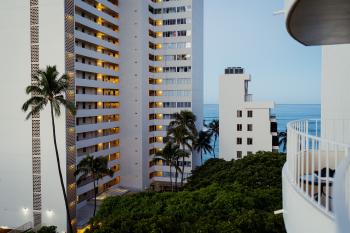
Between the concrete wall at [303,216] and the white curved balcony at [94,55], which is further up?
the white curved balcony at [94,55]

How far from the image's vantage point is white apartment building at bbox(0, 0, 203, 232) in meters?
30.3

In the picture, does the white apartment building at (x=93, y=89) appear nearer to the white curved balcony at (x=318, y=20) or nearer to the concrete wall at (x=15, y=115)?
the concrete wall at (x=15, y=115)

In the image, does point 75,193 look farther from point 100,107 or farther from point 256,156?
point 256,156

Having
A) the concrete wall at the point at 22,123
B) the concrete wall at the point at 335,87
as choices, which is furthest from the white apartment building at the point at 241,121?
the concrete wall at the point at 335,87

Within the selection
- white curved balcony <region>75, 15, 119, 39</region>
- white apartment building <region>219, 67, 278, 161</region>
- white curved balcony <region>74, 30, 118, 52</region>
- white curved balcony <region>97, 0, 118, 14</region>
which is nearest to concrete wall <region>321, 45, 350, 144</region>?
white curved balcony <region>74, 30, 118, 52</region>

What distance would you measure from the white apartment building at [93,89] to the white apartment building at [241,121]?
677 cm

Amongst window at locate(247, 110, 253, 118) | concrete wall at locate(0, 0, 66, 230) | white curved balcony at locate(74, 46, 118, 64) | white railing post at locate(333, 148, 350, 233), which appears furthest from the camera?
window at locate(247, 110, 253, 118)

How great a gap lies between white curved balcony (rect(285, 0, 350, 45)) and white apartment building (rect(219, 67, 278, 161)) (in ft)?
117

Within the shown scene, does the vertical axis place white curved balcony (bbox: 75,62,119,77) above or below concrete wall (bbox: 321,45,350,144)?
above

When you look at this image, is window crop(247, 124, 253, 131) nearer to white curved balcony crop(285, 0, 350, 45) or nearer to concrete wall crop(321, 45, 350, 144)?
concrete wall crop(321, 45, 350, 144)

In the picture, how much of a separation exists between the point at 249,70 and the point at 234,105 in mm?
88045

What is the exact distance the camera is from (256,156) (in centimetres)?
2522

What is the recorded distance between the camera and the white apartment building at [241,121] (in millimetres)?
40000

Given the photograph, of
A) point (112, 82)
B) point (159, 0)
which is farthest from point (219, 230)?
point (159, 0)
